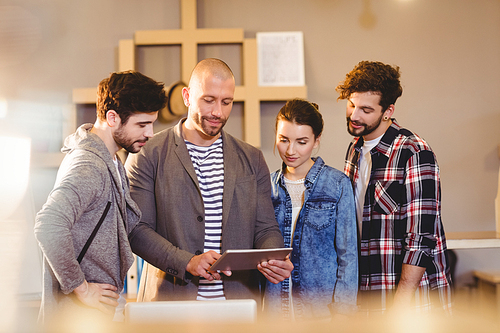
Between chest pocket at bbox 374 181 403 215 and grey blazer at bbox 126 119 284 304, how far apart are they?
0.41 metres

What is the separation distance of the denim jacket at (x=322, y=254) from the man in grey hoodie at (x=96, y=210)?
0.66m

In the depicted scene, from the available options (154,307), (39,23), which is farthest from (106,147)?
(39,23)

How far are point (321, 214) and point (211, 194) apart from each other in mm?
442

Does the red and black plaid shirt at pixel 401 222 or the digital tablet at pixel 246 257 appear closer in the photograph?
the digital tablet at pixel 246 257

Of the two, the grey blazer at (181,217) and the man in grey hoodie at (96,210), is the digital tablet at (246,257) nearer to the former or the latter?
the grey blazer at (181,217)

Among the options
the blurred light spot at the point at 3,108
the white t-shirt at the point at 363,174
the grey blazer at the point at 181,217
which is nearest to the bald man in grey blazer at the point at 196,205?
the grey blazer at the point at 181,217

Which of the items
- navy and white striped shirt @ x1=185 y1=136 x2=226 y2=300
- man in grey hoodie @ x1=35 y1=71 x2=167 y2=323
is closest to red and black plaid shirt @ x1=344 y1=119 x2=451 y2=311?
navy and white striped shirt @ x1=185 y1=136 x2=226 y2=300

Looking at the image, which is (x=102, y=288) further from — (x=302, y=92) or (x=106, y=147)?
(x=302, y=92)

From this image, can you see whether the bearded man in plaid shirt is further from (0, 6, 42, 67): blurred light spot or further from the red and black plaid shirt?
(0, 6, 42, 67): blurred light spot

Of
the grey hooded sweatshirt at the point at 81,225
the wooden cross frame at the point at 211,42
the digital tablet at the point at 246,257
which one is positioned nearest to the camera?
the grey hooded sweatshirt at the point at 81,225

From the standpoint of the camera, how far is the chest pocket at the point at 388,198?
1.65m

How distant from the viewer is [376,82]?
1732 millimetres

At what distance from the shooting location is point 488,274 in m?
2.83

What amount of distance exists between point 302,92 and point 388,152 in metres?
1.18
